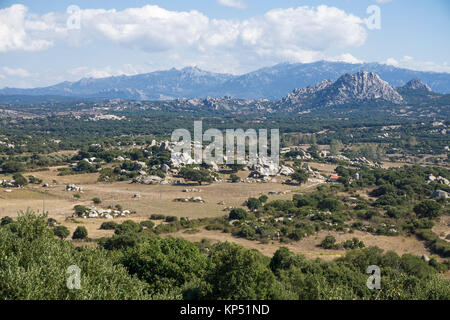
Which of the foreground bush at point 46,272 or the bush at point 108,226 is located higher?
the foreground bush at point 46,272

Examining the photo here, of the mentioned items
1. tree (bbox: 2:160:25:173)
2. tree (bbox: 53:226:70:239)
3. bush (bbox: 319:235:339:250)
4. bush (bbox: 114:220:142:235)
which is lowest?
bush (bbox: 319:235:339:250)

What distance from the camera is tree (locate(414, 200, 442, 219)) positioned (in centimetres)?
3875

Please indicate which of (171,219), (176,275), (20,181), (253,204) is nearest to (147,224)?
(171,219)

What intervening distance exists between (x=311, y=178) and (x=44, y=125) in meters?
130

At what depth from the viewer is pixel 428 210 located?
129 ft

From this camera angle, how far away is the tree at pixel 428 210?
127 ft

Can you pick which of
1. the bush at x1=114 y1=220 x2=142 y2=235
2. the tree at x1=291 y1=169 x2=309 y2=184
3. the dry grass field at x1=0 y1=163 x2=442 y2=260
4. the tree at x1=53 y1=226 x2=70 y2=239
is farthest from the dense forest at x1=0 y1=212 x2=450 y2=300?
the tree at x1=291 y1=169 x2=309 y2=184

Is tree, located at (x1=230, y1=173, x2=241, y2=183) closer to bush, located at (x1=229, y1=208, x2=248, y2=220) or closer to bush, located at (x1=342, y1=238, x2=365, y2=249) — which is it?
bush, located at (x1=229, y1=208, x2=248, y2=220)

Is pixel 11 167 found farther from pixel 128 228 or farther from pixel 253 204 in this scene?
pixel 253 204

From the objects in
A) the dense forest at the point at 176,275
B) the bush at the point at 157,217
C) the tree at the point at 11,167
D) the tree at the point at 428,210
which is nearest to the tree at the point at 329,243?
the dense forest at the point at 176,275

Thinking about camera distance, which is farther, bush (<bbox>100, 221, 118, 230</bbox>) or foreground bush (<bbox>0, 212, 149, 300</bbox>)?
bush (<bbox>100, 221, 118, 230</bbox>)

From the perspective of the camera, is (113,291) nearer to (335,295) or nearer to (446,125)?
(335,295)

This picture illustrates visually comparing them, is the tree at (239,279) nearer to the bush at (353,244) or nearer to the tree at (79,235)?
the bush at (353,244)
